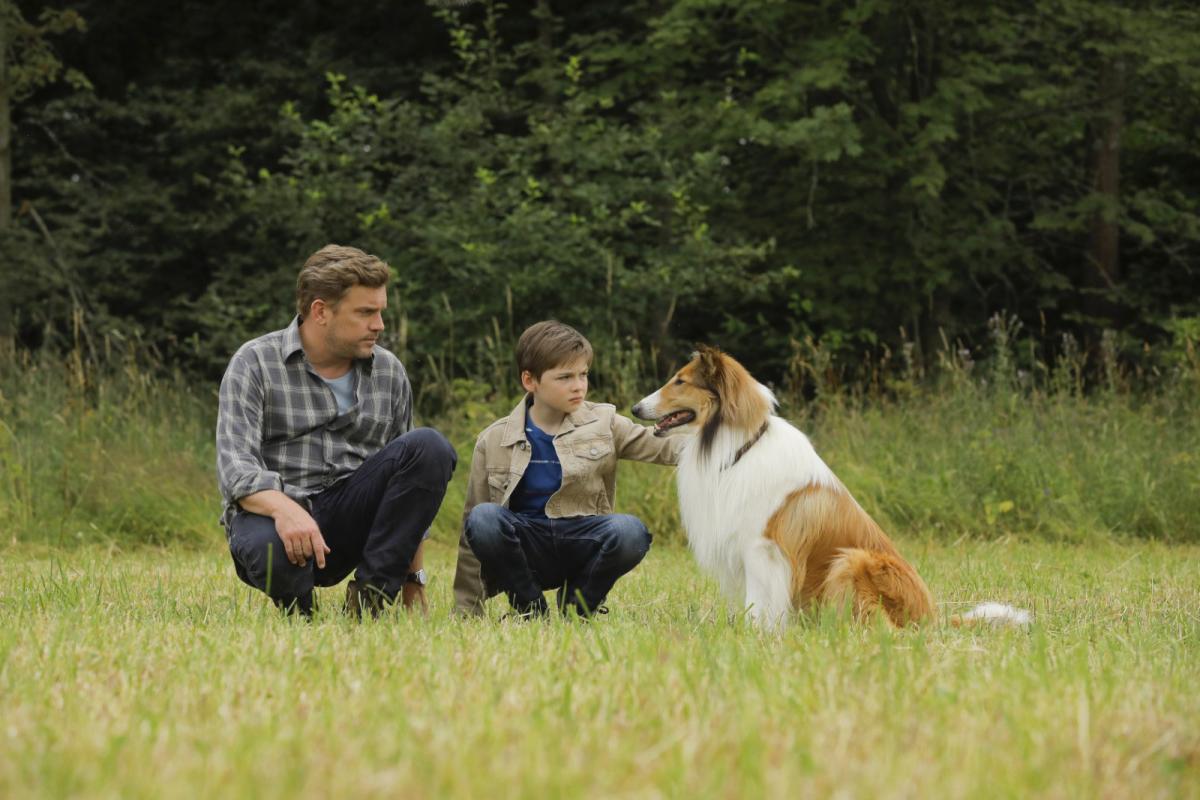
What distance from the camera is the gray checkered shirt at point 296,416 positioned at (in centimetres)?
466

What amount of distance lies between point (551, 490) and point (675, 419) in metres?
0.56

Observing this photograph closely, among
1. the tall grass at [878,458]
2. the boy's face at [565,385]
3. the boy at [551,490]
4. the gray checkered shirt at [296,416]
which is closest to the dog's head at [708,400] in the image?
the boy at [551,490]

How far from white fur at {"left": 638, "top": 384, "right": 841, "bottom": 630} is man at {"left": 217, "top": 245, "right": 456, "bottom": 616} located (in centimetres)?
98

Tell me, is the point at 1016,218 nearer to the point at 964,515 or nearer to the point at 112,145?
the point at 964,515

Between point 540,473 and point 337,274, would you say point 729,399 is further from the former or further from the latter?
point 337,274

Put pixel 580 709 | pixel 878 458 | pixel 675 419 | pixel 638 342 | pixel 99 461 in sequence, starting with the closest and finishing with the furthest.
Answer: pixel 580 709 < pixel 675 419 < pixel 99 461 < pixel 878 458 < pixel 638 342

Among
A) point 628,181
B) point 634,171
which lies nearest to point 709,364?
point 628,181

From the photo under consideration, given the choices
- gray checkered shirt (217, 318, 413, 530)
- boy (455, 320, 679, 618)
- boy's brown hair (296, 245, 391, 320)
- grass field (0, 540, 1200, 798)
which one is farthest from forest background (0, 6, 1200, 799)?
boy's brown hair (296, 245, 391, 320)

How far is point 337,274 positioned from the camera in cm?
466

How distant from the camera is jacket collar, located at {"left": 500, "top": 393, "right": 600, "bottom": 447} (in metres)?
5.00

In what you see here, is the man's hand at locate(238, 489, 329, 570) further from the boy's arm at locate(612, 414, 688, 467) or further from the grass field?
the boy's arm at locate(612, 414, 688, 467)

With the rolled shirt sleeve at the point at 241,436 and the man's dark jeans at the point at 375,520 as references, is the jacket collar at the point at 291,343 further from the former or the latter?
the man's dark jeans at the point at 375,520

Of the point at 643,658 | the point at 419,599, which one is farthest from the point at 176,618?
the point at 643,658

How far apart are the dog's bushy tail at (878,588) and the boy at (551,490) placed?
746mm
